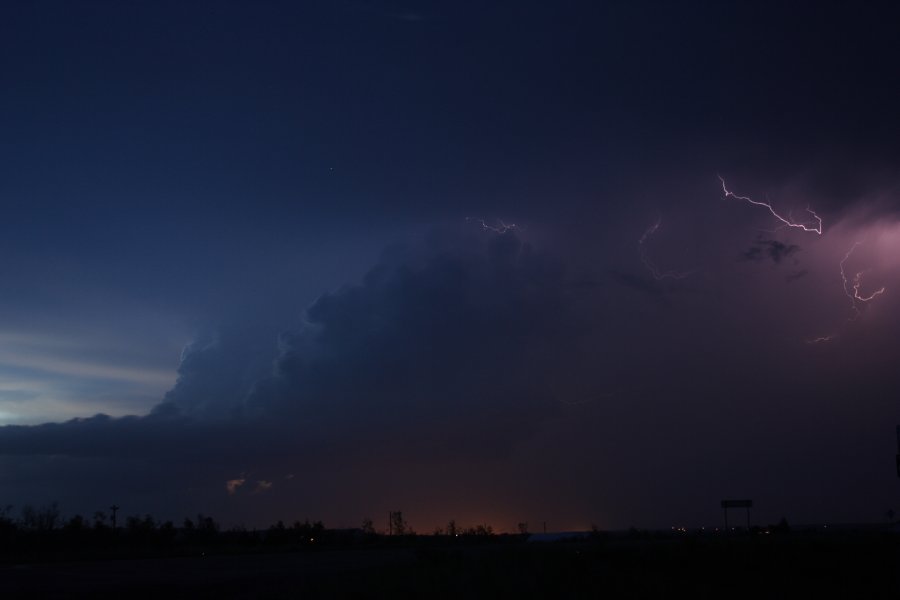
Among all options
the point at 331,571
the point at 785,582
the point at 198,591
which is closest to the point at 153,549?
the point at 331,571

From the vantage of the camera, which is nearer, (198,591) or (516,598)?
(516,598)

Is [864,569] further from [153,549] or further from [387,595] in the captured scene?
[153,549]

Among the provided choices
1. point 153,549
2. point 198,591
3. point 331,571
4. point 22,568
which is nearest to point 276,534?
point 153,549

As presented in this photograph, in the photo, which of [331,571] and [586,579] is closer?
[586,579]

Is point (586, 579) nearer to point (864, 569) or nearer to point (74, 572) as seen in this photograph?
point (864, 569)

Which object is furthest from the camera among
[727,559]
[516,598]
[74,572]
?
[74,572]

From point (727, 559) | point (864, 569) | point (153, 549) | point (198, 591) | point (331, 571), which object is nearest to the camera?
point (864, 569)

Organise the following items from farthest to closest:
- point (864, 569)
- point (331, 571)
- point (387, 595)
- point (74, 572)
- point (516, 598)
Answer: point (74, 572) → point (331, 571) → point (864, 569) → point (387, 595) → point (516, 598)

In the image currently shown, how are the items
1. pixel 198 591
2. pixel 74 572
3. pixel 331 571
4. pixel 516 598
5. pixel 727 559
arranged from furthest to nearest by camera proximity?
pixel 74 572
pixel 331 571
pixel 198 591
pixel 727 559
pixel 516 598

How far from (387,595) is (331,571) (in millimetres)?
13701

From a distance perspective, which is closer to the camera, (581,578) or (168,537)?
(581,578)

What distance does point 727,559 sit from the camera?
2845 cm

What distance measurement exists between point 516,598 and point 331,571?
16.4 m

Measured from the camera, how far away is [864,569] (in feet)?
85.6
